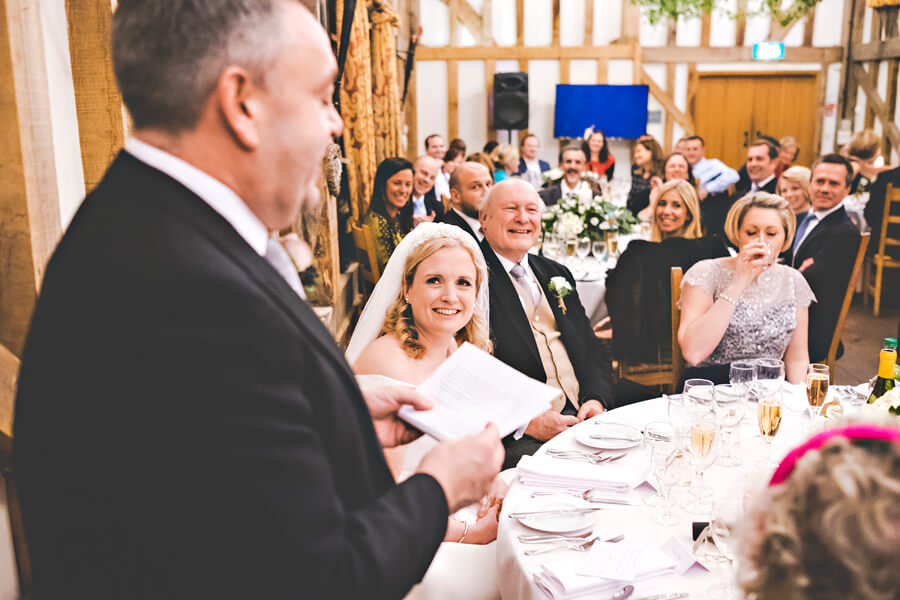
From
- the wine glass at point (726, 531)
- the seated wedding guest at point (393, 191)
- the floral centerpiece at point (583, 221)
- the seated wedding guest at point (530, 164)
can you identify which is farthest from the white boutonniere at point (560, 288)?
the seated wedding guest at point (530, 164)

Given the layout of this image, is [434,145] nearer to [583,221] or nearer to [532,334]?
[583,221]

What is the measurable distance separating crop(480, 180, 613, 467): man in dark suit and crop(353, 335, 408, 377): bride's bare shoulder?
64 centimetres

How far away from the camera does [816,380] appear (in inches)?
77.7

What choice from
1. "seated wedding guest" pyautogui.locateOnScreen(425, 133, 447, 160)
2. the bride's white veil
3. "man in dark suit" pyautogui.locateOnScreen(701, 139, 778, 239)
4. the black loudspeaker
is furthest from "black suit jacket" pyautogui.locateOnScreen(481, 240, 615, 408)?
the black loudspeaker

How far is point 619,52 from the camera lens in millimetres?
10578

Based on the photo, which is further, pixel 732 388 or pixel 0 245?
pixel 732 388

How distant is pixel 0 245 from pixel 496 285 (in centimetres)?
174

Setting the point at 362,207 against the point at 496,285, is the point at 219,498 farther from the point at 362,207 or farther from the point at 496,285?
the point at 362,207

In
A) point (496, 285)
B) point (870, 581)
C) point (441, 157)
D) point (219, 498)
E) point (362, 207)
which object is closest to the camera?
point (870, 581)

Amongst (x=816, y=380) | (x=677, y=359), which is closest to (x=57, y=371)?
(x=816, y=380)

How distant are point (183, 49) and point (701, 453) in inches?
53.5

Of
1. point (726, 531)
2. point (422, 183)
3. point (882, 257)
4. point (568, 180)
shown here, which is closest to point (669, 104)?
point (568, 180)

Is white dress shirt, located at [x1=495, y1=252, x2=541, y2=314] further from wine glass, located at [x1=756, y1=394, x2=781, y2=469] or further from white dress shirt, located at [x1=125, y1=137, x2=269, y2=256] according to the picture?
white dress shirt, located at [x1=125, y1=137, x2=269, y2=256]

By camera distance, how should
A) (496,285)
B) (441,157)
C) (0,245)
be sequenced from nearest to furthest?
1. (0,245)
2. (496,285)
3. (441,157)
